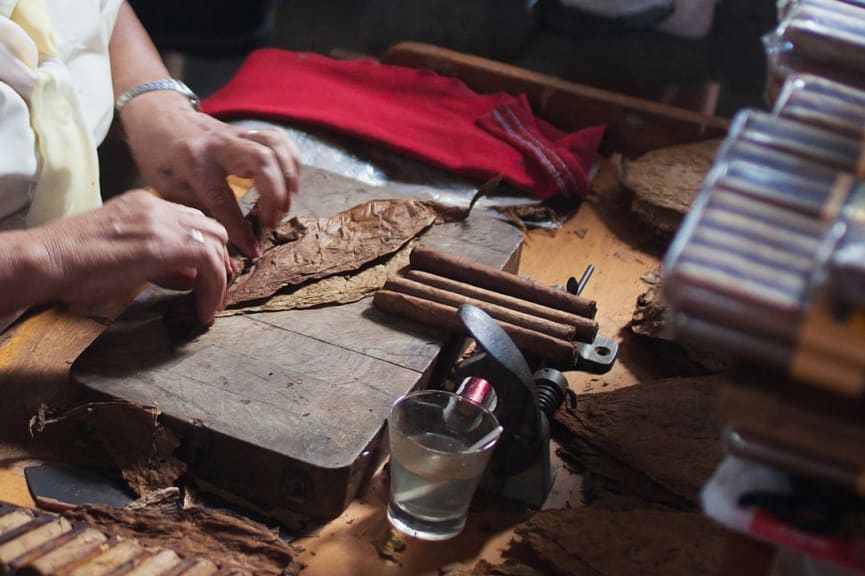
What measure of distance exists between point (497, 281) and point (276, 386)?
319 millimetres

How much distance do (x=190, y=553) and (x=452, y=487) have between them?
0.24 meters

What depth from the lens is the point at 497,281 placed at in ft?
3.81

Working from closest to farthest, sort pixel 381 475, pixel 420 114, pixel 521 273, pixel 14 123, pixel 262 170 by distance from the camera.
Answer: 1. pixel 381 475
2. pixel 14 123
3. pixel 262 170
4. pixel 521 273
5. pixel 420 114

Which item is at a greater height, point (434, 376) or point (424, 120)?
point (424, 120)

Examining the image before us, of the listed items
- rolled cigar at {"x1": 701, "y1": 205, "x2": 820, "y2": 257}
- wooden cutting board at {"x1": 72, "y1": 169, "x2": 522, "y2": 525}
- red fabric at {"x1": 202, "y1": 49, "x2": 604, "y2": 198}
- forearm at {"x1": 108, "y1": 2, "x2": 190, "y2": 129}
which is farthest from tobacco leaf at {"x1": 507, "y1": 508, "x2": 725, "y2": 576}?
forearm at {"x1": 108, "y1": 2, "x2": 190, "y2": 129}

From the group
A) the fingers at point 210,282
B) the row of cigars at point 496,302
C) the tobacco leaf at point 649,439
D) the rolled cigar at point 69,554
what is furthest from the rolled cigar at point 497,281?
the rolled cigar at point 69,554

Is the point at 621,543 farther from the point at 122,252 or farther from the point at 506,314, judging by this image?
the point at 122,252

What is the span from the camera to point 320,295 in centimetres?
114

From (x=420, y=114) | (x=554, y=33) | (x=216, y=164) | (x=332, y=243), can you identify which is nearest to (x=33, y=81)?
(x=216, y=164)

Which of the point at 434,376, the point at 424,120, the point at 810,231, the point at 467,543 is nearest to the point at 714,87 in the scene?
the point at 424,120

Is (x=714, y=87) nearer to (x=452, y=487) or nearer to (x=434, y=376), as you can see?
(x=434, y=376)

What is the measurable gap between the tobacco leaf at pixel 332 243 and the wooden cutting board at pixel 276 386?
5 cm

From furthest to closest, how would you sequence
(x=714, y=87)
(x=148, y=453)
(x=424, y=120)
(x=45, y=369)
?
(x=714, y=87)
(x=424, y=120)
(x=45, y=369)
(x=148, y=453)

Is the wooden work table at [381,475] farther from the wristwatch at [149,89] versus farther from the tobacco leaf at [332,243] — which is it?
the wristwatch at [149,89]
